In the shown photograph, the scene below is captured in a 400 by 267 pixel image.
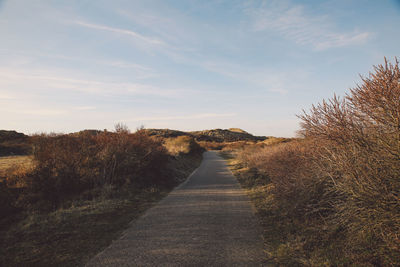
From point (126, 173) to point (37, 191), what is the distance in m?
3.60

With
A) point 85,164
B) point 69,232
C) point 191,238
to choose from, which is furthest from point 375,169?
point 85,164

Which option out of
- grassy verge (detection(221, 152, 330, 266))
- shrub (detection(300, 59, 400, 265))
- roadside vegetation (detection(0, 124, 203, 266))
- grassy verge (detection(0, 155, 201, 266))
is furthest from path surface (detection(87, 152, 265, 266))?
shrub (detection(300, 59, 400, 265))

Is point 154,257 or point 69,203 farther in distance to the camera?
point 69,203

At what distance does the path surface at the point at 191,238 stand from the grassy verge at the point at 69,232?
0.41m

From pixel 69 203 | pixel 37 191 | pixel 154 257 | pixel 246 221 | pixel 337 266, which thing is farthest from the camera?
pixel 37 191

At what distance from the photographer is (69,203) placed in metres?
8.65

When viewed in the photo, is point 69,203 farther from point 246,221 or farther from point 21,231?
point 246,221

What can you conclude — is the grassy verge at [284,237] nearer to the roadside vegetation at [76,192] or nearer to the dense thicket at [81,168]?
the roadside vegetation at [76,192]

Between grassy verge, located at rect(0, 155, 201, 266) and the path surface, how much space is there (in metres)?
0.41

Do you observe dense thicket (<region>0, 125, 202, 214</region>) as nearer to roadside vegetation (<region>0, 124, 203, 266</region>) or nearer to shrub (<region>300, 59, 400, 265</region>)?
roadside vegetation (<region>0, 124, 203, 266</region>)

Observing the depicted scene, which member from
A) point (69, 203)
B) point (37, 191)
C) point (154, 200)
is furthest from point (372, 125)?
point (37, 191)

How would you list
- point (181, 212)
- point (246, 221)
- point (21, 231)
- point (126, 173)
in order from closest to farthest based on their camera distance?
1. point (21, 231)
2. point (246, 221)
3. point (181, 212)
4. point (126, 173)

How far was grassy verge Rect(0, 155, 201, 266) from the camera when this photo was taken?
4.33 meters

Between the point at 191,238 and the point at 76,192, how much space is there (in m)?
7.30
